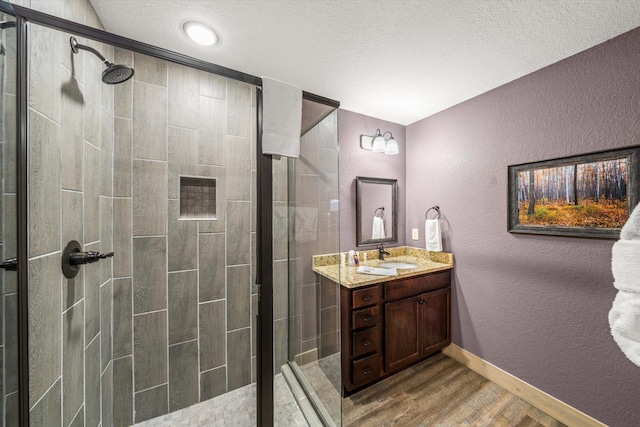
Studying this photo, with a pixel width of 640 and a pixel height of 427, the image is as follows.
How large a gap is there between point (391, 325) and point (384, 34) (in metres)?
1.97

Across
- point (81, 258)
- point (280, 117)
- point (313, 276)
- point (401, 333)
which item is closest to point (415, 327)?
point (401, 333)

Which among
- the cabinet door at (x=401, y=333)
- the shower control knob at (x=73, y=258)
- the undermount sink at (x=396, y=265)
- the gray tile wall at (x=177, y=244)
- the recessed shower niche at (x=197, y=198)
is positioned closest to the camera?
the shower control knob at (x=73, y=258)

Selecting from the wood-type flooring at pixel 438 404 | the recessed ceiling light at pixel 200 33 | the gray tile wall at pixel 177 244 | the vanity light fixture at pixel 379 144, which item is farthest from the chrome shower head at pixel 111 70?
the wood-type flooring at pixel 438 404

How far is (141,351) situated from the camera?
139 centimetres

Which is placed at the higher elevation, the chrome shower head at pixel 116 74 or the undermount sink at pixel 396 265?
the chrome shower head at pixel 116 74

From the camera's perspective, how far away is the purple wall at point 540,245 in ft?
4.24

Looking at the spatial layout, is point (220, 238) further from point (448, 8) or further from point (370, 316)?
point (448, 8)

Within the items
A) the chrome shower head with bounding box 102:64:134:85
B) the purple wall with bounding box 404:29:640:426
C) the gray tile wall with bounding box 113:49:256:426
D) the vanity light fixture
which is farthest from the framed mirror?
the chrome shower head with bounding box 102:64:134:85

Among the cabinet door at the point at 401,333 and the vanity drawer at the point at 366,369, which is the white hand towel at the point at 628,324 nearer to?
the cabinet door at the point at 401,333

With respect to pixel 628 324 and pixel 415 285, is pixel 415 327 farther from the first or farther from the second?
pixel 628 324

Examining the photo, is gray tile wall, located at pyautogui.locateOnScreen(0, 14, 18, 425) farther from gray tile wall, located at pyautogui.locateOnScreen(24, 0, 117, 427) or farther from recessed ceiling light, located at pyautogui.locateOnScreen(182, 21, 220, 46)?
recessed ceiling light, located at pyautogui.locateOnScreen(182, 21, 220, 46)

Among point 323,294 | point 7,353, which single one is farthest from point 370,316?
point 7,353

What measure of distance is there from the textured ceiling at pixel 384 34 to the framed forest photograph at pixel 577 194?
0.71 meters

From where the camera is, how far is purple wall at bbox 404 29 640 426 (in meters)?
1.29
